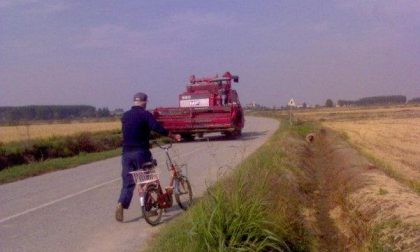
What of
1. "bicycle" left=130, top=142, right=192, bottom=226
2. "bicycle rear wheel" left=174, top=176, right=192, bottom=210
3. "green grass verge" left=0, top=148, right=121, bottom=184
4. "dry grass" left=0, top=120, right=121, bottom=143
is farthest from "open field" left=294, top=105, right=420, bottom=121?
"bicycle" left=130, top=142, right=192, bottom=226

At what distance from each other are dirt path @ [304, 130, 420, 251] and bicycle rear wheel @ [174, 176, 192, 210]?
215 cm

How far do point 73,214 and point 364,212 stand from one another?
4.84m

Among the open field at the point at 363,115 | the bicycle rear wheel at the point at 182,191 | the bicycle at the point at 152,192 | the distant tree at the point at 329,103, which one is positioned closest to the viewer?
the bicycle at the point at 152,192

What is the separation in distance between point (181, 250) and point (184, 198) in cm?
441

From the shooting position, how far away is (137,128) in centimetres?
978

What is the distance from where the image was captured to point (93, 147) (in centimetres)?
3027

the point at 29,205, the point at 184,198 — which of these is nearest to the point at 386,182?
the point at 184,198

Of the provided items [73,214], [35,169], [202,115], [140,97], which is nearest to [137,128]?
[140,97]

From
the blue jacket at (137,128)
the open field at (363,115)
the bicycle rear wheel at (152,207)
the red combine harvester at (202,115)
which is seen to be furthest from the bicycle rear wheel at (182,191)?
the open field at (363,115)

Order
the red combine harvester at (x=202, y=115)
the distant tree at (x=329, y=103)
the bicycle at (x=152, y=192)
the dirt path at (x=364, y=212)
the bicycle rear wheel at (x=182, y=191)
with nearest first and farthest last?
the dirt path at (x=364, y=212) < the bicycle at (x=152, y=192) < the bicycle rear wheel at (x=182, y=191) < the red combine harvester at (x=202, y=115) < the distant tree at (x=329, y=103)

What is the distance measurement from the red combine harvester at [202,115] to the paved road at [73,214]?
11.9 metres

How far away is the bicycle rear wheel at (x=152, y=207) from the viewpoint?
377 inches

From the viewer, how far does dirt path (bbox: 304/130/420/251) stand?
24.1 feet

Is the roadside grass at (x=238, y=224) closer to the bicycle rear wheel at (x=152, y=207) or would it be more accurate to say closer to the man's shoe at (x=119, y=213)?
the bicycle rear wheel at (x=152, y=207)
